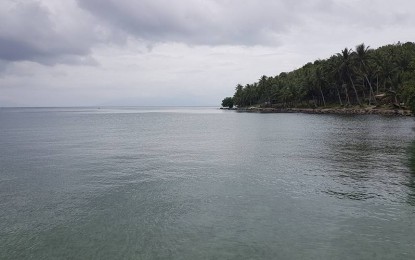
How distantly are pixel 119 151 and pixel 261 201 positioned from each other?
3220 cm

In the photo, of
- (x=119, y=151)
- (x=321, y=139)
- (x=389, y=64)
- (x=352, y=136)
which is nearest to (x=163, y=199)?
(x=119, y=151)

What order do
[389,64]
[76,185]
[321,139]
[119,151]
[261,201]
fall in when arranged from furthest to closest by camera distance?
[389,64] → [321,139] → [119,151] → [76,185] → [261,201]

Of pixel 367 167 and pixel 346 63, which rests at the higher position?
pixel 346 63

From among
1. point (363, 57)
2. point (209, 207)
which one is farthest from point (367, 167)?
point (363, 57)

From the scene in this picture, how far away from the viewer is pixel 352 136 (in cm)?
6719

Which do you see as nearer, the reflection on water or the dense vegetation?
the reflection on water

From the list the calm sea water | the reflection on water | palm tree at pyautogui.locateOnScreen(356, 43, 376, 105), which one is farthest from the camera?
palm tree at pyautogui.locateOnScreen(356, 43, 376, 105)

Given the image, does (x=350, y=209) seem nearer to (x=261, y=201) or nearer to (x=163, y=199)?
(x=261, y=201)

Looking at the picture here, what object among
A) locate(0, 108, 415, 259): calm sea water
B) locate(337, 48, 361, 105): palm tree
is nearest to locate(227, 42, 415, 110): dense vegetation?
locate(337, 48, 361, 105): palm tree

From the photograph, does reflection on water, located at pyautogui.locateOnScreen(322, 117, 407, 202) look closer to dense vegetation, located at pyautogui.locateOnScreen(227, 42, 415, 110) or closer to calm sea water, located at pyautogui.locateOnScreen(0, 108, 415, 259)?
calm sea water, located at pyautogui.locateOnScreen(0, 108, 415, 259)

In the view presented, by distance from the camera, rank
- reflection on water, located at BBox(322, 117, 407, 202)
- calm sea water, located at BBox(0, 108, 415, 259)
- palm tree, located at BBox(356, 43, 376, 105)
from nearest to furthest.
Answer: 1. calm sea water, located at BBox(0, 108, 415, 259)
2. reflection on water, located at BBox(322, 117, 407, 202)
3. palm tree, located at BBox(356, 43, 376, 105)

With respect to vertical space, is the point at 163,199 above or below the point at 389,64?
below

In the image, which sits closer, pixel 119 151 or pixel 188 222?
pixel 188 222

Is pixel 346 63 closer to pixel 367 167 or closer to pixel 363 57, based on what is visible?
pixel 363 57
